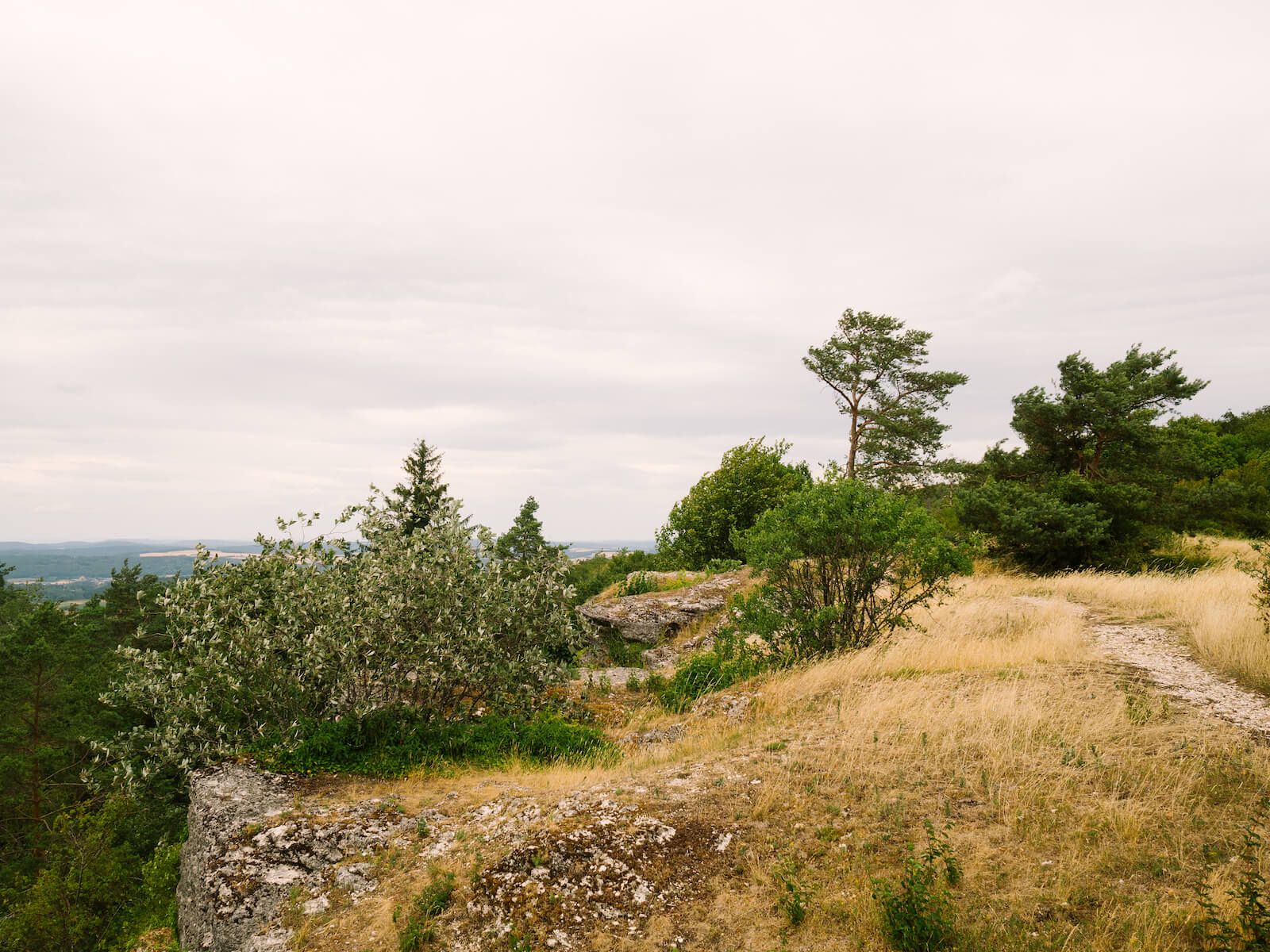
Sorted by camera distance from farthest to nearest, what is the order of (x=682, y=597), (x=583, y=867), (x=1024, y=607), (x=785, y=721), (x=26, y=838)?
(x=26, y=838) → (x=682, y=597) → (x=1024, y=607) → (x=785, y=721) → (x=583, y=867)

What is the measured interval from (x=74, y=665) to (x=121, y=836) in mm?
7800

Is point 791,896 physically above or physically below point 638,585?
below

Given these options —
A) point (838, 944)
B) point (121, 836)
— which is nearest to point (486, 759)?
point (838, 944)

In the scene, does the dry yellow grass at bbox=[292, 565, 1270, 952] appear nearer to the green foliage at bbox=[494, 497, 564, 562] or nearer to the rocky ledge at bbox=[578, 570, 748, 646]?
the rocky ledge at bbox=[578, 570, 748, 646]

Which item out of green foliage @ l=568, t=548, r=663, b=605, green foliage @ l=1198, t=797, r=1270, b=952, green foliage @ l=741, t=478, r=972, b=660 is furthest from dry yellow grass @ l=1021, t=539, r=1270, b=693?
green foliage @ l=568, t=548, r=663, b=605

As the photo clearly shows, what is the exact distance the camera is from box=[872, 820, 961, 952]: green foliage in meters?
4.79

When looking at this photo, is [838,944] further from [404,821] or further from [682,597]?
[682,597]

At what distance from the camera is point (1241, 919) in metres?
4.40

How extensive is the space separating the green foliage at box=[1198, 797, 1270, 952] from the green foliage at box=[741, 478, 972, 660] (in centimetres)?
710

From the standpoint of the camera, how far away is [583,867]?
6078mm

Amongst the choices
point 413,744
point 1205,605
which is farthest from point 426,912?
point 1205,605

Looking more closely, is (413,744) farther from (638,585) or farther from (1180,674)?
(638,585)

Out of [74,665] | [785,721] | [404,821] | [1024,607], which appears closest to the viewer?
[404,821]

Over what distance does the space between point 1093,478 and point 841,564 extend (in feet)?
54.1
